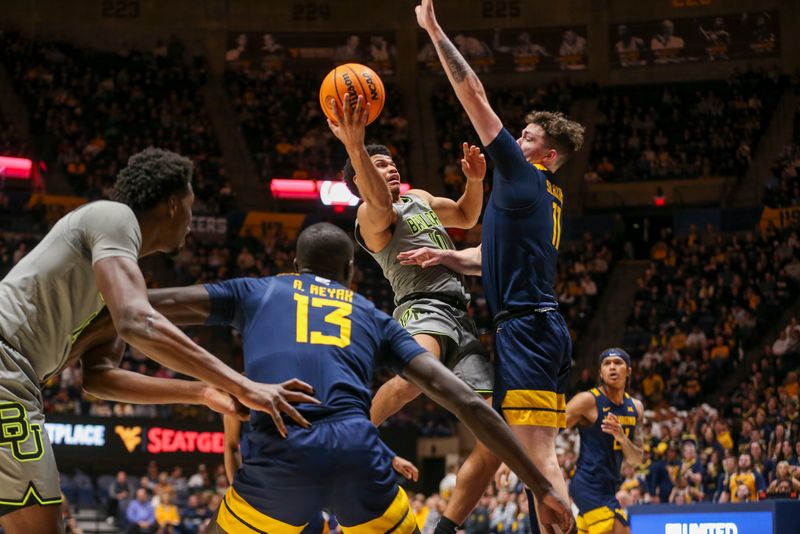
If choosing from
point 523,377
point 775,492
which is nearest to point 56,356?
point 523,377

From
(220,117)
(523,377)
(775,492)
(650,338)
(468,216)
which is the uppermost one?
(468,216)

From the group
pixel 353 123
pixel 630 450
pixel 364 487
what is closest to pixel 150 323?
pixel 364 487

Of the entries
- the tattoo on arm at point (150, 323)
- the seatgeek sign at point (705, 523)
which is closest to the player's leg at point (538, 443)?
the tattoo on arm at point (150, 323)

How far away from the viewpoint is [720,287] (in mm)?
23406

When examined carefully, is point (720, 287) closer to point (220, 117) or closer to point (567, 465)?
point (567, 465)

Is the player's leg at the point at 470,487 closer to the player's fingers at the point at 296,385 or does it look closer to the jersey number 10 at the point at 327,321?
the jersey number 10 at the point at 327,321

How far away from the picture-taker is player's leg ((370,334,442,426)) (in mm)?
6352

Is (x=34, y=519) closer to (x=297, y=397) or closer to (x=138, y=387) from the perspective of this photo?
(x=138, y=387)

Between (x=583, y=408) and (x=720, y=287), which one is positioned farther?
(x=720, y=287)

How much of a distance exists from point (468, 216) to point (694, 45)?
24.4 meters

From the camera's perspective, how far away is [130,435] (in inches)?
774

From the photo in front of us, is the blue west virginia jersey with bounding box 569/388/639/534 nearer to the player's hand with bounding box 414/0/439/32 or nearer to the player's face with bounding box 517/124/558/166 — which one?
the player's face with bounding box 517/124/558/166

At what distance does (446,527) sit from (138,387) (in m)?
2.44

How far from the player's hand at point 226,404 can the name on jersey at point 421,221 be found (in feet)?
9.02
